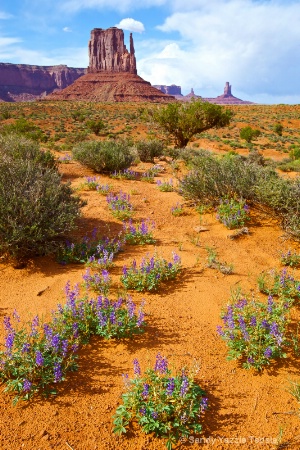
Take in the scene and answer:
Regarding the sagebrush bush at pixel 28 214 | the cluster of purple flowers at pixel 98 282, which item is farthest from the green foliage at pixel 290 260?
the sagebrush bush at pixel 28 214

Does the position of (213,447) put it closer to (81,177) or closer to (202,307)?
(202,307)

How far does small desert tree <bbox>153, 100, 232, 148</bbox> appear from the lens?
16.5 metres

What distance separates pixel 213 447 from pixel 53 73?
191988mm

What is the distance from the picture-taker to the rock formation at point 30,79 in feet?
495

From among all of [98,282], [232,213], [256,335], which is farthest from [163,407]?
[232,213]

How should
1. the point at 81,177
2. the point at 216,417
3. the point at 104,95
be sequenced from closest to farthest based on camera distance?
the point at 216,417
the point at 81,177
the point at 104,95

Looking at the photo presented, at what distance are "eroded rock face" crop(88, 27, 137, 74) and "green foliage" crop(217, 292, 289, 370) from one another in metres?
136

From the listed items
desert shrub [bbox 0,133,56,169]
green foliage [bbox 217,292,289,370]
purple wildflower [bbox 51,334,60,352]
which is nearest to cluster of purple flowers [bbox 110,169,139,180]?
desert shrub [bbox 0,133,56,169]

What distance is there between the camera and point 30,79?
16275 centimetres

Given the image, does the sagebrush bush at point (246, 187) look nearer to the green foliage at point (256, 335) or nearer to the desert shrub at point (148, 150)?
the green foliage at point (256, 335)

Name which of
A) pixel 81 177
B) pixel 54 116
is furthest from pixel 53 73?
pixel 81 177

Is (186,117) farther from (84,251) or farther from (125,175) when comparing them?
(84,251)

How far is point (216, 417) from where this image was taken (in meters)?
2.47

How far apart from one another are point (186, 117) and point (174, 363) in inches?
594
